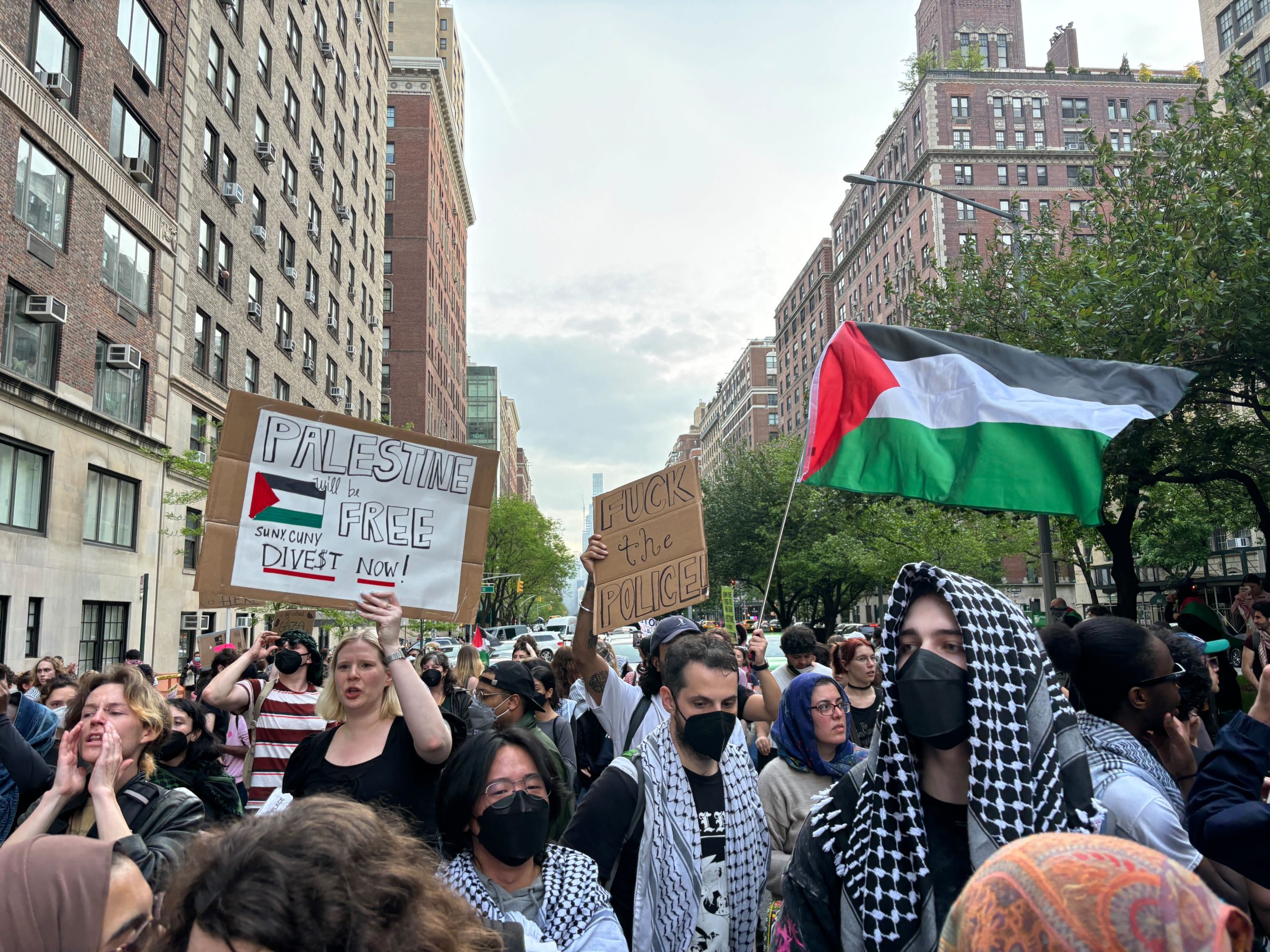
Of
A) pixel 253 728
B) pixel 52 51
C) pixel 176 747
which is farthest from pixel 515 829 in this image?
pixel 52 51

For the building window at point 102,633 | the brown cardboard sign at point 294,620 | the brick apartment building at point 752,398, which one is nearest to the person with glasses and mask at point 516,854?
the brown cardboard sign at point 294,620

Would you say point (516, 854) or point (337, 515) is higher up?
point (337, 515)

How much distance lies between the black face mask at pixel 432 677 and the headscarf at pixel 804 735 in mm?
3963

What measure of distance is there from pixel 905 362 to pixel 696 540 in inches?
101

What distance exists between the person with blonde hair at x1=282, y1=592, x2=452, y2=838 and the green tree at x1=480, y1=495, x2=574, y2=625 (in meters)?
65.6

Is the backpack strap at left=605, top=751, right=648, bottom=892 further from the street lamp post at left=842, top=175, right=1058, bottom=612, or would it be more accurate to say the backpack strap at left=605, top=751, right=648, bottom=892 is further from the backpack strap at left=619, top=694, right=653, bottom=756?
the street lamp post at left=842, top=175, right=1058, bottom=612

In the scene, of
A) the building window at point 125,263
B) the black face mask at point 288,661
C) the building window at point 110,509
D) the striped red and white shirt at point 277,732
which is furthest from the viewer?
the building window at point 125,263

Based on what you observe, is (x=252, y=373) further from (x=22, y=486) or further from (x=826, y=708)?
(x=826, y=708)

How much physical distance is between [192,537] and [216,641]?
12.9 feet

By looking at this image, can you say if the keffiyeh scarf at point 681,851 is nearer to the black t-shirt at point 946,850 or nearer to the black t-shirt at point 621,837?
the black t-shirt at point 621,837

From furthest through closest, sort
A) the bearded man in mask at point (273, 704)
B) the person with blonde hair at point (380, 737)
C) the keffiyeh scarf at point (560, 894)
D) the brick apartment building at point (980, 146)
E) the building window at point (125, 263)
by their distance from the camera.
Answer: the brick apartment building at point (980, 146) < the building window at point (125, 263) < the bearded man in mask at point (273, 704) < the person with blonde hair at point (380, 737) < the keffiyeh scarf at point (560, 894)

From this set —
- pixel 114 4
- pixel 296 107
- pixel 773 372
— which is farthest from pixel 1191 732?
pixel 773 372

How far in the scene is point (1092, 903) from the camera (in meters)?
1.04

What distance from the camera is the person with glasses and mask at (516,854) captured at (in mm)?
2594
